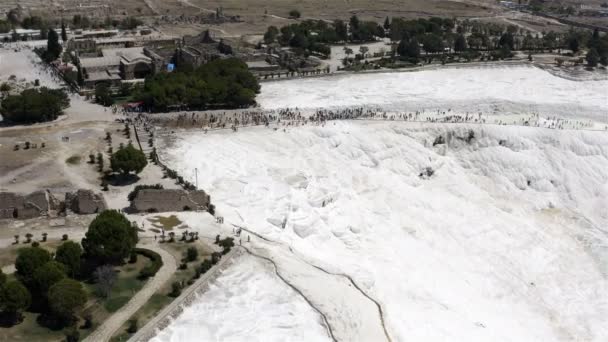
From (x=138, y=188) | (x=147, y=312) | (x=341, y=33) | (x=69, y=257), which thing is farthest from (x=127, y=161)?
(x=341, y=33)

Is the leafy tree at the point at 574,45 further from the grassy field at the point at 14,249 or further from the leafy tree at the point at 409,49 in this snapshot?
the grassy field at the point at 14,249

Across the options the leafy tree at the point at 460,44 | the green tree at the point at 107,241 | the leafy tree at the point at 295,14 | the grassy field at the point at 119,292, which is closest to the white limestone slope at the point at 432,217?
the grassy field at the point at 119,292

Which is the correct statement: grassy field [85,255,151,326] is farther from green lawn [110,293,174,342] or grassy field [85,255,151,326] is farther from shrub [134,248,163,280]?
green lawn [110,293,174,342]

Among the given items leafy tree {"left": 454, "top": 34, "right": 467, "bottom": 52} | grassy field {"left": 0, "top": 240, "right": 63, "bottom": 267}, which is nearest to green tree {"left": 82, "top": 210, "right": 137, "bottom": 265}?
grassy field {"left": 0, "top": 240, "right": 63, "bottom": 267}

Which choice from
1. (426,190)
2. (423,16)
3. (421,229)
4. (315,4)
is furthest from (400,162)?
(315,4)

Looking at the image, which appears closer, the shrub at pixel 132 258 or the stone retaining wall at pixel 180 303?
the stone retaining wall at pixel 180 303

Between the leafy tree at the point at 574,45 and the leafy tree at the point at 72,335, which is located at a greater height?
the leafy tree at the point at 574,45

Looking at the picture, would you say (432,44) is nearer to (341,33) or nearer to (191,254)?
(341,33)
